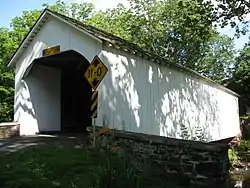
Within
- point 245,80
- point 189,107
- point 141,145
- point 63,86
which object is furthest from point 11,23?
point 141,145

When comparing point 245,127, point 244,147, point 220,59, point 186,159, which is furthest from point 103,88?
point 220,59

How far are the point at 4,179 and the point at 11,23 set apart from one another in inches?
1019

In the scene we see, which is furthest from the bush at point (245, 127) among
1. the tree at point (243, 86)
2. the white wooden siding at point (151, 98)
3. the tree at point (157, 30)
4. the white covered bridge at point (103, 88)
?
the white wooden siding at point (151, 98)

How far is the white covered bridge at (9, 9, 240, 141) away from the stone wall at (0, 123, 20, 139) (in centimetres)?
27

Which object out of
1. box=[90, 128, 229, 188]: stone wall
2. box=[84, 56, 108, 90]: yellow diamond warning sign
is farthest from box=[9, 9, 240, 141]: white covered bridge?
box=[84, 56, 108, 90]: yellow diamond warning sign

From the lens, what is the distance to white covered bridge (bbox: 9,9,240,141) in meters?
12.6

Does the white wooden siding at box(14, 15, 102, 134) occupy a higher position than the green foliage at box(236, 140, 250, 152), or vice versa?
the white wooden siding at box(14, 15, 102, 134)

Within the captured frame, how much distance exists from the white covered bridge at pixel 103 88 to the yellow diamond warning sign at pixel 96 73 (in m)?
3.32

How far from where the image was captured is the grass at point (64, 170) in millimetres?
6766

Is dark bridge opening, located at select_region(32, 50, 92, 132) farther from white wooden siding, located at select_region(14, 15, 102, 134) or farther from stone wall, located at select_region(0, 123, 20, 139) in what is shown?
stone wall, located at select_region(0, 123, 20, 139)

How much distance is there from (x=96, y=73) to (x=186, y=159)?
117 inches

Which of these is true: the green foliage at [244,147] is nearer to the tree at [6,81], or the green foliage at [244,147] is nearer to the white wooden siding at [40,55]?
the white wooden siding at [40,55]

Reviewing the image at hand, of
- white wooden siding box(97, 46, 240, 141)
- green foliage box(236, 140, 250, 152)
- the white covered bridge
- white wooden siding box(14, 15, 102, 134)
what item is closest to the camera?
white wooden siding box(97, 46, 240, 141)

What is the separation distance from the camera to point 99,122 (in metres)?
12.2
